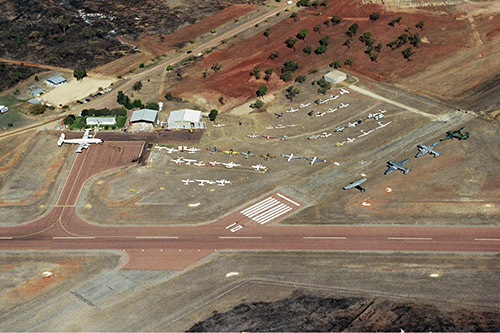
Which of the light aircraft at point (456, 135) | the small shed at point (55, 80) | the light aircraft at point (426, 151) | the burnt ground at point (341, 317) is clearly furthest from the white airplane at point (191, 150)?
the small shed at point (55, 80)

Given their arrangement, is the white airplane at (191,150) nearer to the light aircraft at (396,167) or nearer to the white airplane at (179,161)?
the white airplane at (179,161)

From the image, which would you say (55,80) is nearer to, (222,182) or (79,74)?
(79,74)

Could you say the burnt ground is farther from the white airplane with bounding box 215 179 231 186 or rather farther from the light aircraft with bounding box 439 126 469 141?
the light aircraft with bounding box 439 126 469 141

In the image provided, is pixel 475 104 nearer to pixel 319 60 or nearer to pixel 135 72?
pixel 319 60

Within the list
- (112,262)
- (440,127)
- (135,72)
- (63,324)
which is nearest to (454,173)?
(440,127)

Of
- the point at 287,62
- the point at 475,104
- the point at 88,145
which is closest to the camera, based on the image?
the point at 88,145

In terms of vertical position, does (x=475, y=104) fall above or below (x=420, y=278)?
above
